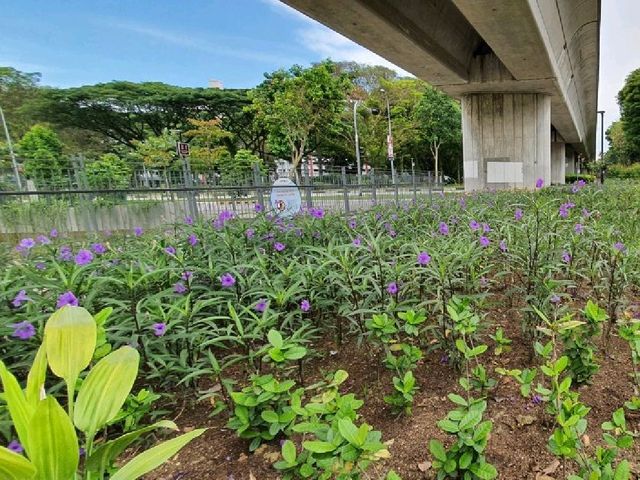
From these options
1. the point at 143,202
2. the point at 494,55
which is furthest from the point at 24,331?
the point at 494,55

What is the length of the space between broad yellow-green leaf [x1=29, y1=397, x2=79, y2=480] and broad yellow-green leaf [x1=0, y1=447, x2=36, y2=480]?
0.15 feet

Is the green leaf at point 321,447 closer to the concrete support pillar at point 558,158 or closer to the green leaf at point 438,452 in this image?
the green leaf at point 438,452

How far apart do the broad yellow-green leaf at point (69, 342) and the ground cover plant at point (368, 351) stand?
0.05m

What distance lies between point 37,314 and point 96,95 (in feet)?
136

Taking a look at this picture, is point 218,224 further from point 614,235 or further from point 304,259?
point 614,235

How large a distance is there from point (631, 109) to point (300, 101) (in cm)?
3449

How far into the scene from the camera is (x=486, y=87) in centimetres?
1166

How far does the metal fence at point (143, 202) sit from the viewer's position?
5312 mm

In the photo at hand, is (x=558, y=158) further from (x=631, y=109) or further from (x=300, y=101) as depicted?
(x=300, y=101)

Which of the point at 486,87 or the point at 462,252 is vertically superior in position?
the point at 486,87

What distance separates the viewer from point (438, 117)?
3400 centimetres

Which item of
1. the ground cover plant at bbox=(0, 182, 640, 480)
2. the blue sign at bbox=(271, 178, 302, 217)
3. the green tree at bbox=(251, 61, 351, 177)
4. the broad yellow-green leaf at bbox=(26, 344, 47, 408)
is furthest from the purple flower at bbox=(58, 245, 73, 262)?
the green tree at bbox=(251, 61, 351, 177)

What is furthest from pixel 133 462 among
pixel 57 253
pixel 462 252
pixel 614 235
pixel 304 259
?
pixel 614 235

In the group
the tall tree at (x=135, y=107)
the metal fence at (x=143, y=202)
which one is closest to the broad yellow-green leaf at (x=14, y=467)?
the metal fence at (x=143, y=202)
